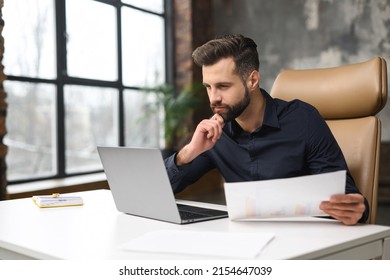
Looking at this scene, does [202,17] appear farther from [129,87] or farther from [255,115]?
[255,115]

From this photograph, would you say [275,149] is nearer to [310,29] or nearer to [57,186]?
[57,186]

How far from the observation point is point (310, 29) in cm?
579

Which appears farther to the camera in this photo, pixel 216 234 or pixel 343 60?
pixel 343 60

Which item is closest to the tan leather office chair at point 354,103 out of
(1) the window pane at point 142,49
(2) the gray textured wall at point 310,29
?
(1) the window pane at point 142,49

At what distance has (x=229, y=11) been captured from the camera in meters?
6.33

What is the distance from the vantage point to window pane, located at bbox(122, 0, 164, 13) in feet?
17.7

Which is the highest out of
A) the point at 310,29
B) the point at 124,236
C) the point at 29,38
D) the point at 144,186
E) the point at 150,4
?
the point at 150,4

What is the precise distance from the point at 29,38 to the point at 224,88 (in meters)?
3.05

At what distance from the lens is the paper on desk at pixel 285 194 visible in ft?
4.15

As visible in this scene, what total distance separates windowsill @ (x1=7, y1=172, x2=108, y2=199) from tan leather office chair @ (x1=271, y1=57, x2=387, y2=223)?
2.50 m

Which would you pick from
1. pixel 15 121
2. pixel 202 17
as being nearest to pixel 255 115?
pixel 15 121

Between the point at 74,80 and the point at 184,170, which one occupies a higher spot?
the point at 74,80

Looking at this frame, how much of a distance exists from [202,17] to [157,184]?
5.17 metres

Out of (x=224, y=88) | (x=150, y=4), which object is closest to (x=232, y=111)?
(x=224, y=88)
